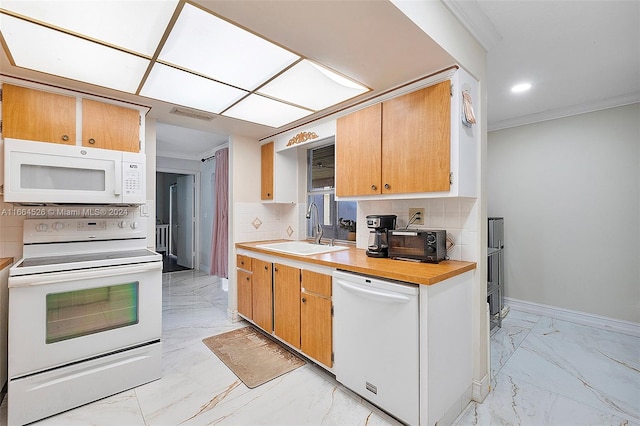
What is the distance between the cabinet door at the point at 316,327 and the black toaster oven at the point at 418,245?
64cm

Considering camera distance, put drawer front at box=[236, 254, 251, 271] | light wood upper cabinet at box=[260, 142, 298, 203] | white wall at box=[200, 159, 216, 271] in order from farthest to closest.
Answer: white wall at box=[200, 159, 216, 271] < light wood upper cabinet at box=[260, 142, 298, 203] < drawer front at box=[236, 254, 251, 271]

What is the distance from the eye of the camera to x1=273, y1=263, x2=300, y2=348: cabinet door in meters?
2.40

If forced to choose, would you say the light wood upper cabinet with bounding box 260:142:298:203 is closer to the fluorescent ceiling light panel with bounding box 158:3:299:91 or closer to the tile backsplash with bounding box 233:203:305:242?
the tile backsplash with bounding box 233:203:305:242

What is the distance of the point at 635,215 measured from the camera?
2.97 meters

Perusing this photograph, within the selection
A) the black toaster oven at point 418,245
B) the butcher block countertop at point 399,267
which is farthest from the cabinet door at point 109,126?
the black toaster oven at point 418,245

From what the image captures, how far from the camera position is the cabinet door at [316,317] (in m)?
2.11

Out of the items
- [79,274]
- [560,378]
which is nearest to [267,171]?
[79,274]

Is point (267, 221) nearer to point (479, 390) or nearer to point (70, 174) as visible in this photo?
point (70, 174)

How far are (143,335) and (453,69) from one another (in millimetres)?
2865

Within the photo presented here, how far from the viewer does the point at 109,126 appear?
2.35m

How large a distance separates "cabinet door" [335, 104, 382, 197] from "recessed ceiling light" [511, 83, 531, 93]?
1611mm

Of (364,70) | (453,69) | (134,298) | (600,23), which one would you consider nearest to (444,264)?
(453,69)

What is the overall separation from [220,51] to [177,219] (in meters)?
6.62

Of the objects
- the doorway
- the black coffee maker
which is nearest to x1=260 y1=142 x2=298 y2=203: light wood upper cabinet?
the black coffee maker
